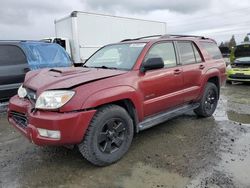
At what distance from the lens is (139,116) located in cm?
426

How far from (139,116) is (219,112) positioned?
328 centimetres

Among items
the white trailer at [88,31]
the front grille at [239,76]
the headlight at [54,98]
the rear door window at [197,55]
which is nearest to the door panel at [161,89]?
the rear door window at [197,55]

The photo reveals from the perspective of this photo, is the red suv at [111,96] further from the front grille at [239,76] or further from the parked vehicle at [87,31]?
the parked vehicle at [87,31]

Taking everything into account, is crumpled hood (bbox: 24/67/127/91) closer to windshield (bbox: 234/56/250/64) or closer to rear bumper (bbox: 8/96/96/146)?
rear bumper (bbox: 8/96/96/146)

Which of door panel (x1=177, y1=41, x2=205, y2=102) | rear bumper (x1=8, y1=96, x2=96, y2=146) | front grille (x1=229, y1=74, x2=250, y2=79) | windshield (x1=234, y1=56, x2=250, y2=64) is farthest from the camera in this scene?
windshield (x1=234, y1=56, x2=250, y2=64)

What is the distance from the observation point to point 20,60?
265 inches

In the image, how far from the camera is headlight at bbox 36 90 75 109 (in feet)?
11.2

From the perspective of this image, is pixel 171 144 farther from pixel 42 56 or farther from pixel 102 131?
pixel 42 56

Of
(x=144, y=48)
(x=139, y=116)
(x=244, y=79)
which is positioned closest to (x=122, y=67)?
(x=144, y=48)

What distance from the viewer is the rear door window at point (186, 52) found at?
5301 millimetres

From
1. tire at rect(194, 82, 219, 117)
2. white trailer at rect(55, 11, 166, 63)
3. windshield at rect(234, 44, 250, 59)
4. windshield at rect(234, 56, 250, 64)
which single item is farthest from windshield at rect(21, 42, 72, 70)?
windshield at rect(234, 44, 250, 59)

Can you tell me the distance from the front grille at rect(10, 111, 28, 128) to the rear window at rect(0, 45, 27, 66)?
2.67 meters

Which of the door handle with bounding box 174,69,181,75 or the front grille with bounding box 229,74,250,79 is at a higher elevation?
the door handle with bounding box 174,69,181,75

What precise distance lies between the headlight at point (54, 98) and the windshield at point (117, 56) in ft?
3.98
